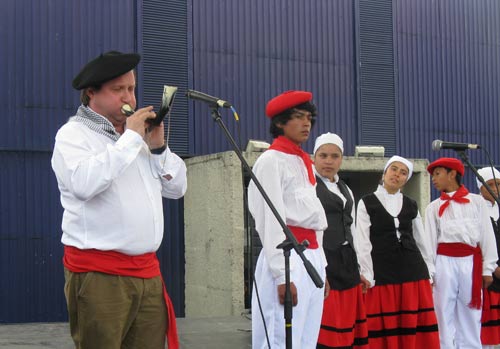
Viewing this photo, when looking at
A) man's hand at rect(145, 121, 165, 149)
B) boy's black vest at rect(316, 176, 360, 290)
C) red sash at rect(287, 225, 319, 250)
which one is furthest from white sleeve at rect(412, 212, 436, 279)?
man's hand at rect(145, 121, 165, 149)

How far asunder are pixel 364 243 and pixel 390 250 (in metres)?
0.24

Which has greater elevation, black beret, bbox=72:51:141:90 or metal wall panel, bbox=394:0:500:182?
metal wall panel, bbox=394:0:500:182

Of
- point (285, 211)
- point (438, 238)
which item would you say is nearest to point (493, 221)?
point (438, 238)

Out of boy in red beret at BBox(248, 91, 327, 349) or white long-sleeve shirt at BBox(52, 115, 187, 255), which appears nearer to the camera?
white long-sleeve shirt at BBox(52, 115, 187, 255)

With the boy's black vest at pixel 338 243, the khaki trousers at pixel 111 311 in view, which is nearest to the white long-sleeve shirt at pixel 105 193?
the khaki trousers at pixel 111 311

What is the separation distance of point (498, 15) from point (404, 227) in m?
8.84

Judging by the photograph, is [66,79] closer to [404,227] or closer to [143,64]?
[143,64]

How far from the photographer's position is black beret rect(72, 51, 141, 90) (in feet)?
8.95

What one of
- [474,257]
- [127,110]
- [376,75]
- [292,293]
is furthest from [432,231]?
[376,75]

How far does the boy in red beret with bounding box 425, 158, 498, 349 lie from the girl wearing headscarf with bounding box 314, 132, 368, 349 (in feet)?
4.73

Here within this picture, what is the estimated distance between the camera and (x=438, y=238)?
6.37 meters

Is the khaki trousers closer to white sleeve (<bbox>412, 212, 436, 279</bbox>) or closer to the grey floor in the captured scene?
the grey floor

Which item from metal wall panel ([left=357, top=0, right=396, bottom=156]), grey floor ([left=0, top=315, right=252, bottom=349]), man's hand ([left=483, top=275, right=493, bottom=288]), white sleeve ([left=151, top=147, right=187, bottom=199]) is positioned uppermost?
metal wall panel ([left=357, top=0, right=396, bottom=156])

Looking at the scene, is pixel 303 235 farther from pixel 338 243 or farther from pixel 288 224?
pixel 338 243
